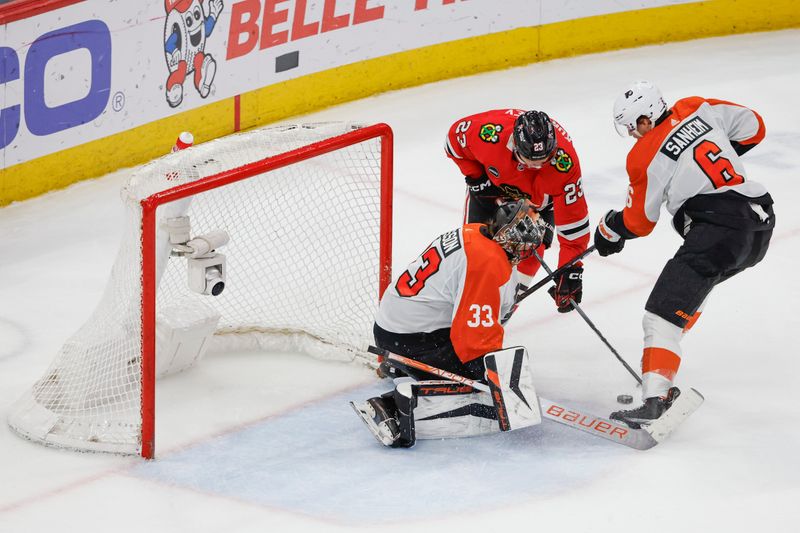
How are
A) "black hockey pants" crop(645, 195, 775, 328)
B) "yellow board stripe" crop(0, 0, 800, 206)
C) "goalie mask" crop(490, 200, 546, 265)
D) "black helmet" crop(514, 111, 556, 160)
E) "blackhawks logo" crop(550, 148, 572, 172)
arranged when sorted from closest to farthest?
"goalie mask" crop(490, 200, 546, 265) < "black hockey pants" crop(645, 195, 775, 328) < "black helmet" crop(514, 111, 556, 160) < "blackhawks logo" crop(550, 148, 572, 172) < "yellow board stripe" crop(0, 0, 800, 206)

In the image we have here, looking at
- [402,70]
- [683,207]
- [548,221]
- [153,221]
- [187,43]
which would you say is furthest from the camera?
[402,70]

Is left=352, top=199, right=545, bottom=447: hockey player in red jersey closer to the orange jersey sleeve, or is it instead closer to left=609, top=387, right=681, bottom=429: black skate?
the orange jersey sleeve

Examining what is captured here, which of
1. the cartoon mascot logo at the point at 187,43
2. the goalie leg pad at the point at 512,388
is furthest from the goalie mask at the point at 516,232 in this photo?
the cartoon mascot logo at the point at 187,43

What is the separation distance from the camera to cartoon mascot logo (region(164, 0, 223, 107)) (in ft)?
21.2

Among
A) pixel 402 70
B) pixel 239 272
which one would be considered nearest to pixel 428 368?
pixel 239 272

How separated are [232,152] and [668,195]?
140 cm

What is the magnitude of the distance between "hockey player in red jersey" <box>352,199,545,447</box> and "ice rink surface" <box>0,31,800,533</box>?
10cm

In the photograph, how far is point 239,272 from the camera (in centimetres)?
523

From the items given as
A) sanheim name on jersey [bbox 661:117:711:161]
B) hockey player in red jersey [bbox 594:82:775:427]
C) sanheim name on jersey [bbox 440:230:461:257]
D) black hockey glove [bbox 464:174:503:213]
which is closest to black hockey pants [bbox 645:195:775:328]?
hockey player in red jersey [bbox 594:82:775:427]

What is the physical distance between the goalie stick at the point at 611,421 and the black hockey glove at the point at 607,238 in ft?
1.76

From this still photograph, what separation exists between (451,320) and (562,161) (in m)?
0.72

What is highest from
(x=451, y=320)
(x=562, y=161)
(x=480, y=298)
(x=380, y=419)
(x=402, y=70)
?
(x=562, y=161)

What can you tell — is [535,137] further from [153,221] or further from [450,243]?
[153,221]

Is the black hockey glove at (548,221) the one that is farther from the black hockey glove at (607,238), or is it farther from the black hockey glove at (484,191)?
the black hockey glove at (607,238)
